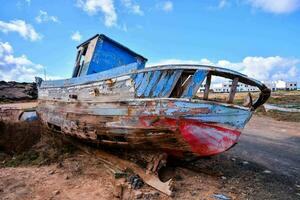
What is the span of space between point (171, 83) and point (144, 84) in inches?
19.3

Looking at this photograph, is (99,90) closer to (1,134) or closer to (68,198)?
(68,198)

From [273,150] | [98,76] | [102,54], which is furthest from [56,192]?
[273,150]

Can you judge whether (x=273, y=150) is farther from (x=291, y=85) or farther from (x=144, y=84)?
(x=291, y=85)

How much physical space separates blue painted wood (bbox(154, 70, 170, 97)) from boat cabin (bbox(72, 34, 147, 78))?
2489 mm

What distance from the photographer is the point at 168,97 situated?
4.40m

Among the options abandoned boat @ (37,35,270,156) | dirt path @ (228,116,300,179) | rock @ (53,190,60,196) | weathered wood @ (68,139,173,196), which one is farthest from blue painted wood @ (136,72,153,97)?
dirt path @ (228,116,300,179)

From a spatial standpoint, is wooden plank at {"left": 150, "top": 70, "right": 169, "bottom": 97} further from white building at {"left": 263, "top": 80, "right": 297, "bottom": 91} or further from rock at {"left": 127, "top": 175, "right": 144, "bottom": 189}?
white building at {"left": 263, "top": 80, "right": 297, "bottom": 91}

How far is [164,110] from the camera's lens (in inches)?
168

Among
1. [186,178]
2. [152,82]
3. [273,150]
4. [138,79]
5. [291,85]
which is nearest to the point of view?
[152,82]

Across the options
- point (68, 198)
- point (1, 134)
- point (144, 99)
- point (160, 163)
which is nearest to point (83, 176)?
point (68, 198)

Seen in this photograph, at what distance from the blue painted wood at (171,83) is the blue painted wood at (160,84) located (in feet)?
0.17

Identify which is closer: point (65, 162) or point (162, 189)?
point (162, 189)

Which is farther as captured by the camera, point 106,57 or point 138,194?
point 106,57

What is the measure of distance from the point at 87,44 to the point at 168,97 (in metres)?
4.27
